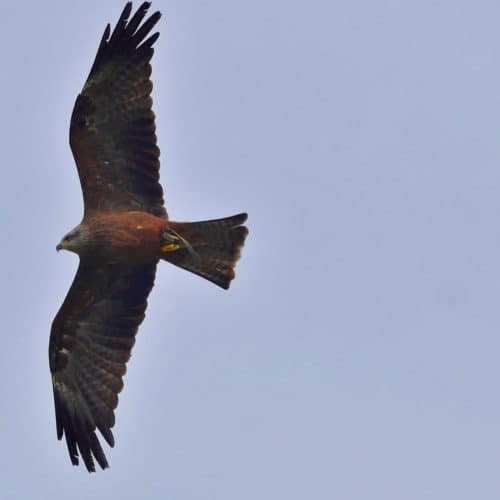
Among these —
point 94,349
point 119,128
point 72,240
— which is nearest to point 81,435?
point 94,349

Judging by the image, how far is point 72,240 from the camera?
49.0ft

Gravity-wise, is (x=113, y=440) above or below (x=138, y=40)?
below

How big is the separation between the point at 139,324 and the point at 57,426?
5.06 feet

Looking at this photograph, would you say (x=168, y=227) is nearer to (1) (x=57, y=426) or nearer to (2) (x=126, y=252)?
(2) (x=126, y=252)

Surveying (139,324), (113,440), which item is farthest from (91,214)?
(113,440)

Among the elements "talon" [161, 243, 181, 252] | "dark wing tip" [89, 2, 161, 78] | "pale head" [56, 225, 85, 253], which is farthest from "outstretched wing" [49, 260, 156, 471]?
"dark wing tip" [89, 2, 161, 78]

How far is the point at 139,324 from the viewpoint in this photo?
16000 mm

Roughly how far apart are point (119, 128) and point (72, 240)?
133 centimetres

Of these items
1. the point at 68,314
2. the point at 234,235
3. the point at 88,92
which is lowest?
the point at 68,314

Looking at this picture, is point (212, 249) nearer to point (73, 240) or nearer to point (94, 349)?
point (73, 240)

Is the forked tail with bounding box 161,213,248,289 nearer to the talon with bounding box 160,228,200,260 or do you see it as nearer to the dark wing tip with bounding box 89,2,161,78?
the talon with bounding box 160,228,200,260

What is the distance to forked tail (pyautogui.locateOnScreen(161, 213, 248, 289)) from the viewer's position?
15.2 metres

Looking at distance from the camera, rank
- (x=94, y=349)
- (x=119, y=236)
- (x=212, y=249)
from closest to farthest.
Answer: (x=119, y=236) → (x=212, y=249) → (x=94, y=349)

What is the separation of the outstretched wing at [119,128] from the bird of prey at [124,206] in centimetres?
1
